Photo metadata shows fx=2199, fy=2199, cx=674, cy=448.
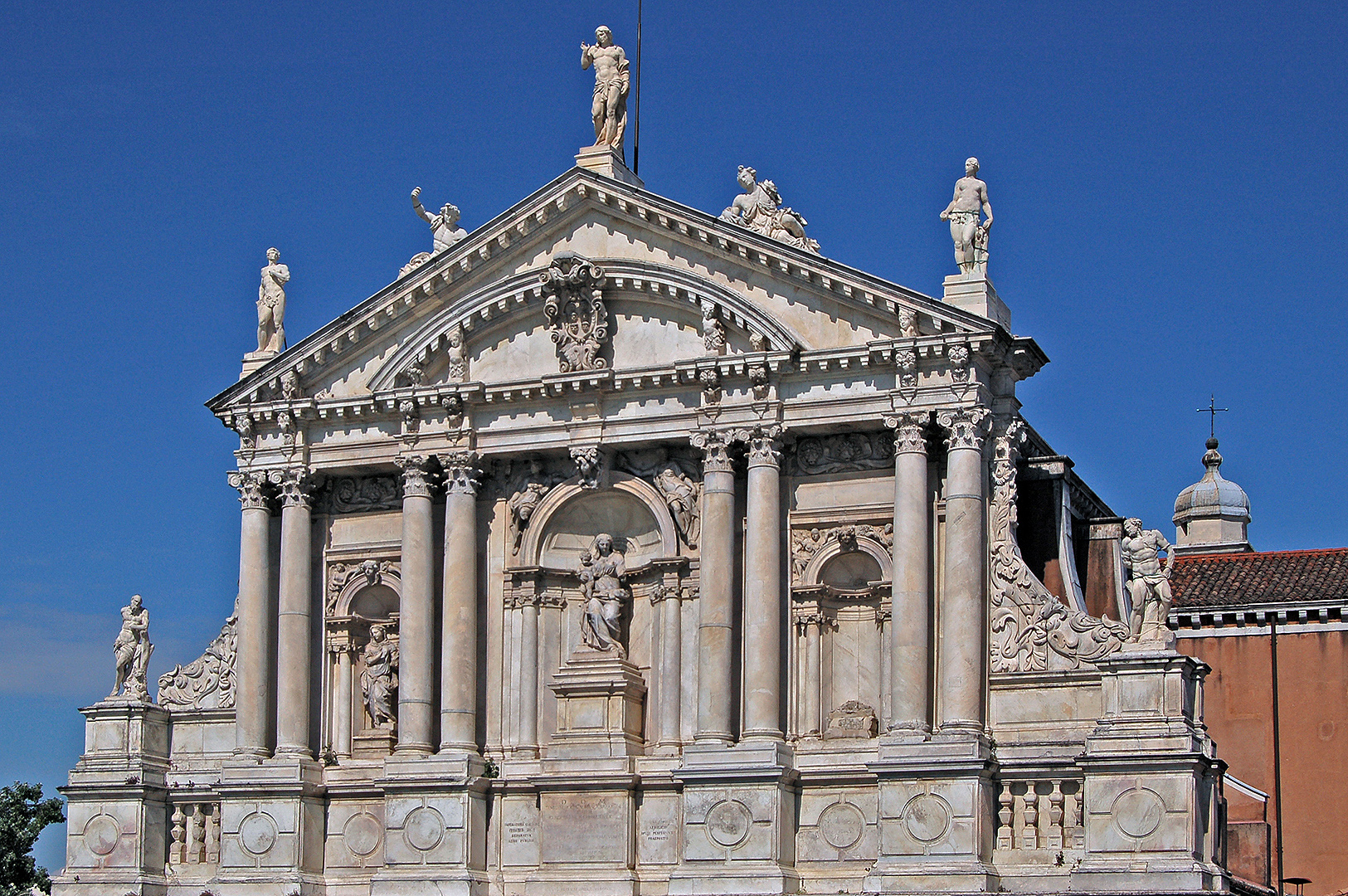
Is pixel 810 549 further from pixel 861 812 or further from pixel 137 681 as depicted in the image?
pixel 137 681

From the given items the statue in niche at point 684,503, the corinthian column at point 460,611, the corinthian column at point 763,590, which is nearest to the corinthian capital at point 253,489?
the corinthian column at point 460,611

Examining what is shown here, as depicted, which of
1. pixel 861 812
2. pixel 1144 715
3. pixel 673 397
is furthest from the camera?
pixel 673 397

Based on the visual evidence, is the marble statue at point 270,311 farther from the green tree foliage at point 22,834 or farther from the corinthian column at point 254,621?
the green tree foliage at point 22,834

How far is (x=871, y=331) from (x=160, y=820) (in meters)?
12.3

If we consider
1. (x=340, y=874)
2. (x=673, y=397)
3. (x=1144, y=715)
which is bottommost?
(x=340, y=874)

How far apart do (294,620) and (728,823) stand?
712 cm

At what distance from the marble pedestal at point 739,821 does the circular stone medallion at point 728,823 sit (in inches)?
0.4

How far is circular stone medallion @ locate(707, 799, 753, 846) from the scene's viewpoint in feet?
90.3

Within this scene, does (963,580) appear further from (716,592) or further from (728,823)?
(728,823)

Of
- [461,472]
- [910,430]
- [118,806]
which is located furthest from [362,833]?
[910,430]

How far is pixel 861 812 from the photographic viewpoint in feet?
90.3

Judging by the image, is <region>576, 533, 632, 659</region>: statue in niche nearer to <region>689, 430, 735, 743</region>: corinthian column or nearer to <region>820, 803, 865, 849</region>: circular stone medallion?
<region>689, 430, 735, 743</region>: corinthian column

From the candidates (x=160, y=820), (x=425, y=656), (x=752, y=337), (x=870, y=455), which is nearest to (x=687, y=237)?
(x=752, y=337)

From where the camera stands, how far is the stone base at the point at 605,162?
3070 centimetres
